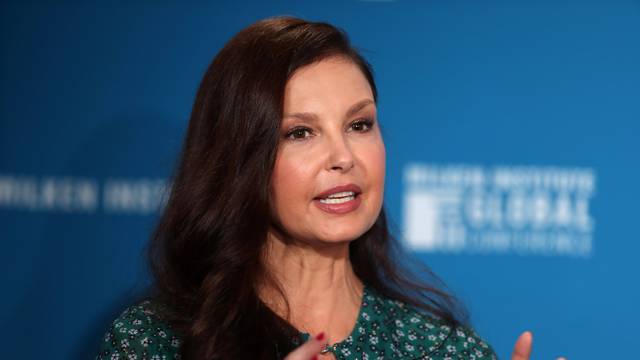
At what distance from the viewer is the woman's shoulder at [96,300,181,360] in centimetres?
163

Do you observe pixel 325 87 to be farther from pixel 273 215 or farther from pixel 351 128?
pixel 273 215

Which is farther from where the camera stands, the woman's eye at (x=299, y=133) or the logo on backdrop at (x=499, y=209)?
the logo on backdrop at (x=499, y=209)

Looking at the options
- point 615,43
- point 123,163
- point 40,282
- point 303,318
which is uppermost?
point 615,43

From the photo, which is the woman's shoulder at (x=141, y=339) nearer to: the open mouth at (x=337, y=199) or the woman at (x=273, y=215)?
the woman at (x=273, y=215)

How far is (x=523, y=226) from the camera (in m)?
2.31

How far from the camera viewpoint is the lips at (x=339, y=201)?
1.64 meters

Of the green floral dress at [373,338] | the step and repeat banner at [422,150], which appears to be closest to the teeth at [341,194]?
the green floral dress at [373,338]

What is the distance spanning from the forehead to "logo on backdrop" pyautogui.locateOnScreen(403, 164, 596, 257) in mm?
671

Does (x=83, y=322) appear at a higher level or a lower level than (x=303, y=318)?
lower

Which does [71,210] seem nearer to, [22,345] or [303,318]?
[22,345]

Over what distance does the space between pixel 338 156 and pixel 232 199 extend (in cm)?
22

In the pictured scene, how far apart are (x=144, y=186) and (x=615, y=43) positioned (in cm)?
131

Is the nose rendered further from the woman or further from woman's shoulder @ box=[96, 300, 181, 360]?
woman's shoulder @ box=[96, 300, 181, 360]

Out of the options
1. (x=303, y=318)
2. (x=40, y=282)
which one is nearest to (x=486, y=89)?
(x=303, y=318)
